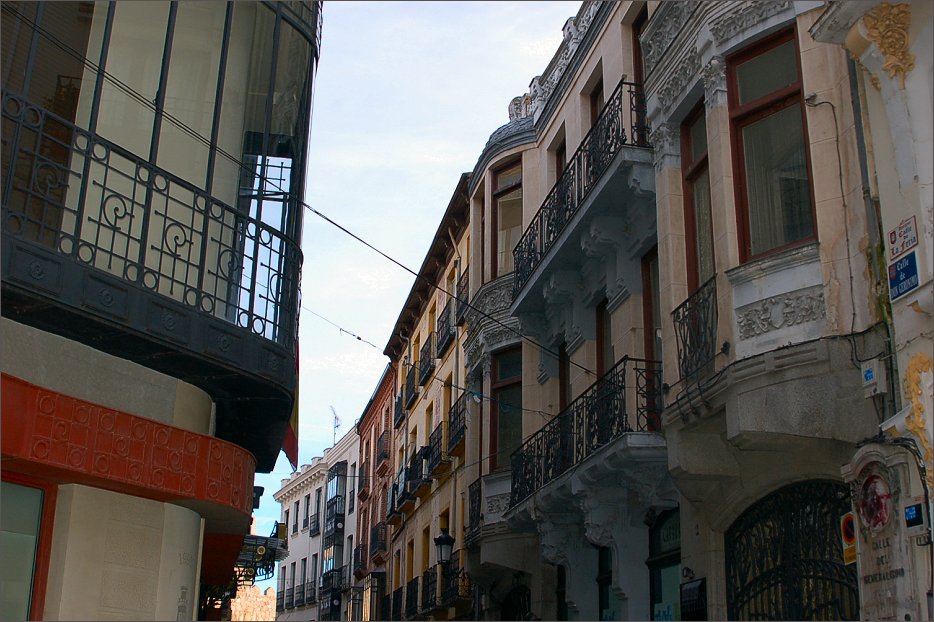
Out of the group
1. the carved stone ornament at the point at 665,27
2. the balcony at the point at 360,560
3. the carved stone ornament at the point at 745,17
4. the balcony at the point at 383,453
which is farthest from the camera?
the balcony at the point at 360,560

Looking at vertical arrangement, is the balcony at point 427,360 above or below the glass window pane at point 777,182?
above

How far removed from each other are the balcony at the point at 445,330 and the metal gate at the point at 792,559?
1641 cm

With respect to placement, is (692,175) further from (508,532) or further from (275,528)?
(275,528)

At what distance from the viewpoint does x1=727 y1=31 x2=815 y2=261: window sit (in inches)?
398

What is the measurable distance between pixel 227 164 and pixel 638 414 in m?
5.75

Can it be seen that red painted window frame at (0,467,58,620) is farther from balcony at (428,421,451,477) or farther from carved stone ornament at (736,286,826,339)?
balcony at (428,421,451,477)

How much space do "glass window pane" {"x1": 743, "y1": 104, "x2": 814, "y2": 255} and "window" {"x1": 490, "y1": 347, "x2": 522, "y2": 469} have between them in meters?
10.6

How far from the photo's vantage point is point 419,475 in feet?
97.9

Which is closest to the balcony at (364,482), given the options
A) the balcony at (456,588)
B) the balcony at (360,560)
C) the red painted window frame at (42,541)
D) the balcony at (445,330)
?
the balcony at (360,560)

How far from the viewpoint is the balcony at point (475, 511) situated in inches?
799

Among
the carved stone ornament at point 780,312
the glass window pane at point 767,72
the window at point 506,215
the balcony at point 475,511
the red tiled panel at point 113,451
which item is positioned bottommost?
the red tiled panel at point 113,451

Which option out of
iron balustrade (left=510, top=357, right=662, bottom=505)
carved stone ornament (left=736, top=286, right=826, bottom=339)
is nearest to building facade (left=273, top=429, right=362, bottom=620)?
iron balustrade (left=510, top=357, right=662, bottom=505)

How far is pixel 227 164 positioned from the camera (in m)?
11.6

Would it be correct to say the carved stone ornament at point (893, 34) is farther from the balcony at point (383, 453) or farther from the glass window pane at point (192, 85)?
the balcony at point (383, 453)
